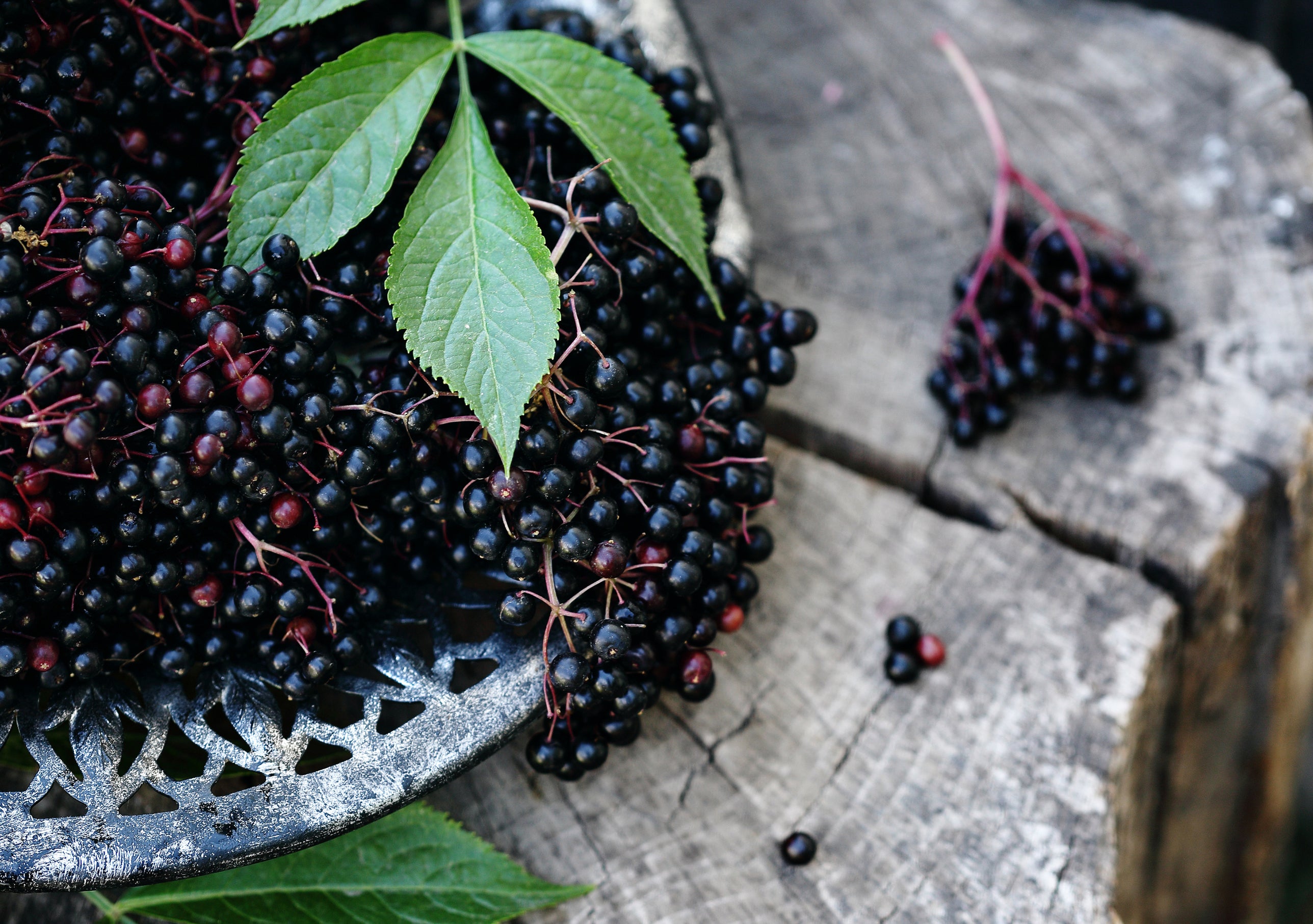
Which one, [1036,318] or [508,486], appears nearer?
[508,486]

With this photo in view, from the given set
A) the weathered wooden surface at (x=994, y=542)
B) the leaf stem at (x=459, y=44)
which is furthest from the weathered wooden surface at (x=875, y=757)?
the leaf stem at (x=459, y=44)

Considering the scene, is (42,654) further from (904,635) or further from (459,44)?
(904,635)

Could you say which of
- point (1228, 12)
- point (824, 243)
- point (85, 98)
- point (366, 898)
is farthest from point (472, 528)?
point (1228, 12)

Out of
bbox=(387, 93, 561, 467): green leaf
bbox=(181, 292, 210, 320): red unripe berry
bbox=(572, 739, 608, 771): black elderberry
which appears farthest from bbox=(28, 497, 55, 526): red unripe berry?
bbox=(572, 739, 608, 771): black elderberry

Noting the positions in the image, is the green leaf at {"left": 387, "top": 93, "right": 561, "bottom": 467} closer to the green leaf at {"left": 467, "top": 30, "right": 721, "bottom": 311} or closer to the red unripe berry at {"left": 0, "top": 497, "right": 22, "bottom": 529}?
the green leaf at {"left": 467, "top": 30, "right": 721, "bottom": 311}

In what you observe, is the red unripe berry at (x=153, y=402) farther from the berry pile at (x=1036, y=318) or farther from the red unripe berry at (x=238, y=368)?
the berry pile at (x=1036, y=318)

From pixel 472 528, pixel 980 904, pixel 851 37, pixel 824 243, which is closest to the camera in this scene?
pixel 472 528

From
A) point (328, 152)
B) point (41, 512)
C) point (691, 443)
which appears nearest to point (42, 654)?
point (41, 512)

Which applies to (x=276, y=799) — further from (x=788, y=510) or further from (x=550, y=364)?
(x=788, y=510)
